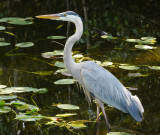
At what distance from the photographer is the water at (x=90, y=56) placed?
412 cm

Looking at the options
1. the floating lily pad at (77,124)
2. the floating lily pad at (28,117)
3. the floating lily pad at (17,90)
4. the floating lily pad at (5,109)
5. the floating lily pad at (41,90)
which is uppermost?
the floating lily pad at (17,90)

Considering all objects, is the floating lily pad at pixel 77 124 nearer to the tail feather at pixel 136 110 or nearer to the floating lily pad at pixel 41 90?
the tail feather at pixel 136 110

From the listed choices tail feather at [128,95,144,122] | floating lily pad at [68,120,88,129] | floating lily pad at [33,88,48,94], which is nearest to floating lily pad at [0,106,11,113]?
floating lily pad at [33,88,48,94]

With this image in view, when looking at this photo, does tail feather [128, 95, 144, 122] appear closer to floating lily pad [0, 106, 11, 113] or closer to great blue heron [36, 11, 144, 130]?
great blue heron [36, 11, 144, 130]

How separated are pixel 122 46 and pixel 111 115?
2704 millimetres

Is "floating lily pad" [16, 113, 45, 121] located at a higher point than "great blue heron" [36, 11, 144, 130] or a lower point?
lower

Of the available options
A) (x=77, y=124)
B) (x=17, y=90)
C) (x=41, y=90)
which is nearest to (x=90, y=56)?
(x=41, y=90)

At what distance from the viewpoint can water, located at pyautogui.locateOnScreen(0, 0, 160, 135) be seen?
412 cm

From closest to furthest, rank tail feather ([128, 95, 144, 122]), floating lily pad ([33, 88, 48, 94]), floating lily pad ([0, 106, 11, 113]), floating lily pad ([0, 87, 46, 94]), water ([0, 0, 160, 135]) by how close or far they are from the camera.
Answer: tail feather ([128, 95, 144, 122])
floating lily pad ([0, 106, 11, 113])
water ([0, 0, 160, 135])
floating lily pad ([0, 87, 46, 94])
floating lily pad ([33, 88, 48, 94])

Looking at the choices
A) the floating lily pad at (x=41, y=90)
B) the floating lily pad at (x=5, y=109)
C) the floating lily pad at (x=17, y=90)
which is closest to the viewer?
the floating lily pad at (x=5, y=109)

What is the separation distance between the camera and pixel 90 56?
623cm

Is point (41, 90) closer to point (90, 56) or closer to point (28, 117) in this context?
point (28, 117)

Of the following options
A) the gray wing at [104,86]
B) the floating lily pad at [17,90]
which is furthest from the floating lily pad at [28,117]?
the gray wing at [104,86]

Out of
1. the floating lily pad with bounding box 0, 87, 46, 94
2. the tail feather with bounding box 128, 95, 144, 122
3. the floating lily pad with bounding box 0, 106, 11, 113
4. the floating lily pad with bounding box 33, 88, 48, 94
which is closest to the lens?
the tail feather with bounding box 128, 95, 144, 122
